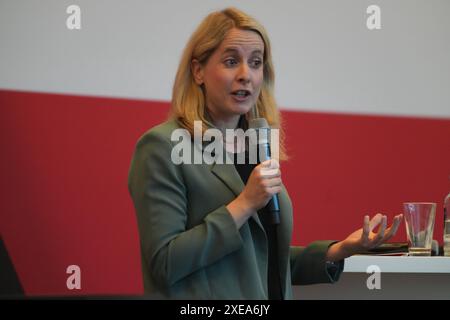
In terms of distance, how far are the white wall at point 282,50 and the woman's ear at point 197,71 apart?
1346 mm

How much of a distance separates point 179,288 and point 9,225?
1574mm

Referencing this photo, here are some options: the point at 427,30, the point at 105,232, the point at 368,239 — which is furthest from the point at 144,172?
the point at 427,30

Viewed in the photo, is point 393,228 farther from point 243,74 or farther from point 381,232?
point 243,74

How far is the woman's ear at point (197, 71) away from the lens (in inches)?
62.7

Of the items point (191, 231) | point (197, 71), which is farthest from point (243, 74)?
point (191, 231)

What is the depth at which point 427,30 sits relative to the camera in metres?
3.25

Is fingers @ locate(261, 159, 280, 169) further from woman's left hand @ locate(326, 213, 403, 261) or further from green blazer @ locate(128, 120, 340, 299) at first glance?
woman's left hand @ locate(326, 213, 403, 261)

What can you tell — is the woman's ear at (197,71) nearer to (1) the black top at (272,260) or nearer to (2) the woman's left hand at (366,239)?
(1) the black top at (272,260)

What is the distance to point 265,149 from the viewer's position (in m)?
1.52

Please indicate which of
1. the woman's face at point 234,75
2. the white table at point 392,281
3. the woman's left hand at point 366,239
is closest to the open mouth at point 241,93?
the woman's face at point 234,75

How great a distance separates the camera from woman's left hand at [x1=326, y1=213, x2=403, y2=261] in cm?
157

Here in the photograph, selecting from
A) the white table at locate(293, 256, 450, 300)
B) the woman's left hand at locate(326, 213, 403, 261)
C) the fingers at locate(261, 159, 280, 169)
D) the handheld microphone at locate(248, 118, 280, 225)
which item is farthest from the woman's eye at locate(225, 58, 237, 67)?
the white table at locate(293, 256, 450, 300)

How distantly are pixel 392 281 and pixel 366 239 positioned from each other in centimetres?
76

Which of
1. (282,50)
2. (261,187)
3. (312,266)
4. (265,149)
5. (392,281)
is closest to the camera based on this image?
(261,187)
